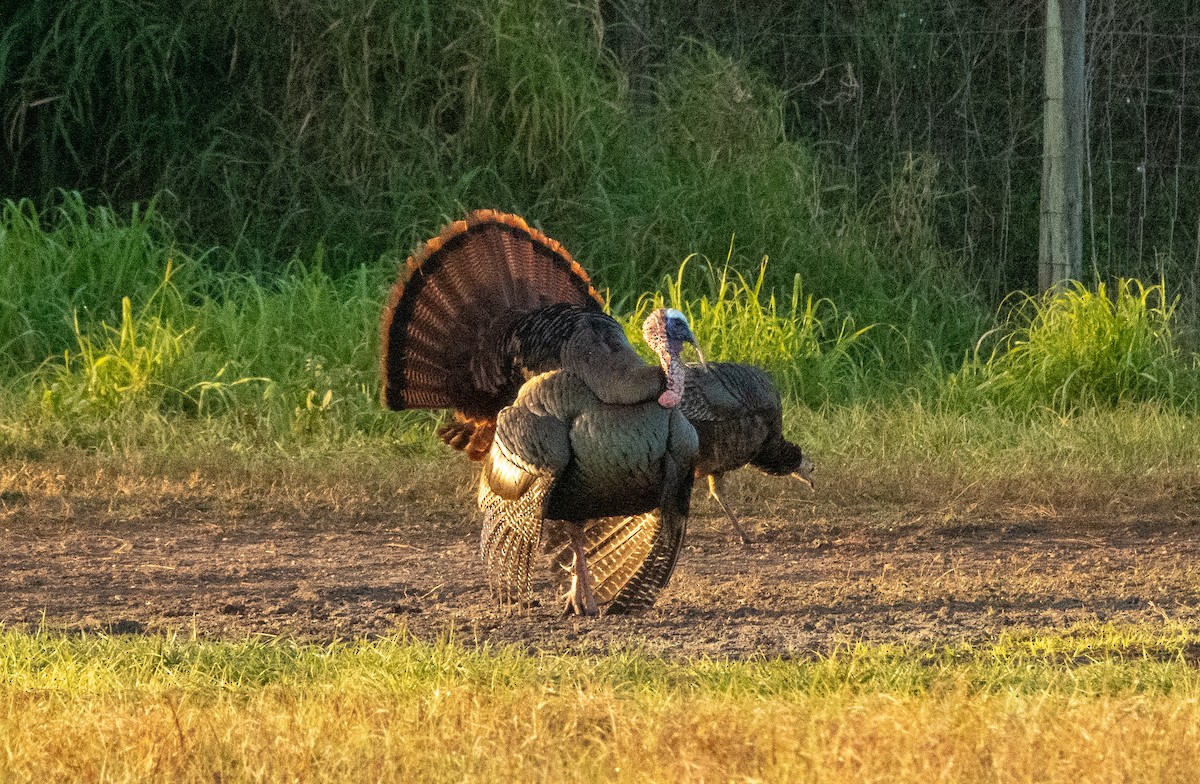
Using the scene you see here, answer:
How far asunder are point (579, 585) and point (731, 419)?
3.92 feet

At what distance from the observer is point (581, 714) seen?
3320mm

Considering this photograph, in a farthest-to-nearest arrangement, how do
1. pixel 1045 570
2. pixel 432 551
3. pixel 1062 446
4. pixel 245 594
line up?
pixel 1062 446, pixel 432 551, pixel 1045 570, pixel 245 594

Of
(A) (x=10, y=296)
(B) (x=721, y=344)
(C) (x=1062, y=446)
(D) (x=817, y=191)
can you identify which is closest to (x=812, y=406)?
(B) (x=721, y=344)

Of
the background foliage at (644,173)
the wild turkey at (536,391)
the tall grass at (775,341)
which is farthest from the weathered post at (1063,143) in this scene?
the wild turkey at (536,391)

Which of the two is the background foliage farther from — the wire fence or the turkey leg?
the turkey leg

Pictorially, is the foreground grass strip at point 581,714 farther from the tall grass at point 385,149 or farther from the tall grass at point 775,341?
the tall grass at point 385,149

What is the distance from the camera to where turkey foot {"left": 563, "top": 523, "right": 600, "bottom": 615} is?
482 centimetres

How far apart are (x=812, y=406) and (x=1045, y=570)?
2383 millimetres

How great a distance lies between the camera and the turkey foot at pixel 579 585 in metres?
4.82

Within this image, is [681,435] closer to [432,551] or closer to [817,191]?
[432,551]

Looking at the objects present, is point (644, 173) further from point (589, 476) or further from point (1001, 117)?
point (589, 476)

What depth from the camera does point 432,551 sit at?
5.72m

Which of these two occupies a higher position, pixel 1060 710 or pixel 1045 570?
pixel 1060 710

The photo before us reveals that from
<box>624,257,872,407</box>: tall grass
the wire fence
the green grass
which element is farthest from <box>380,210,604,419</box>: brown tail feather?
the wire fence
